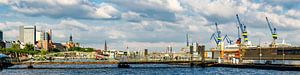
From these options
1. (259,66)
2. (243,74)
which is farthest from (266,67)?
(243,74)

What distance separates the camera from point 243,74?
136 m

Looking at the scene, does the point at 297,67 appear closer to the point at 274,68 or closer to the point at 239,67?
the point at 274,68

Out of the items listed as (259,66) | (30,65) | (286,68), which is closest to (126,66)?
(30,65)

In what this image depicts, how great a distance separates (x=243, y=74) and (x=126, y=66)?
69.1 meters

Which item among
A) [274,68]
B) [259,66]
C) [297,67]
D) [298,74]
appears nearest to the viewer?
[298,74]

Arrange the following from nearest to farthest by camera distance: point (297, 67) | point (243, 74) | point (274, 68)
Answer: point (243, 74)
point (297, 67)
point (274, 68)

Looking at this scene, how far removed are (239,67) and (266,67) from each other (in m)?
21.3

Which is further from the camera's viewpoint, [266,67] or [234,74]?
[266,67]

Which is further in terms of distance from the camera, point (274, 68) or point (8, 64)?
point (8, 64)

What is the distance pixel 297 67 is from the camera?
151 m

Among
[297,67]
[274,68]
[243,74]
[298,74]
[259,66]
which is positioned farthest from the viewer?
[259,66]

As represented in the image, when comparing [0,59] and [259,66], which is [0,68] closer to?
[0,59]

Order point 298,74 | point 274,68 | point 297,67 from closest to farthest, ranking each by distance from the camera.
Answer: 1. point 298,74
2. point 297,67
3. point 274,68

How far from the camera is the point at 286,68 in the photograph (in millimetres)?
155250
